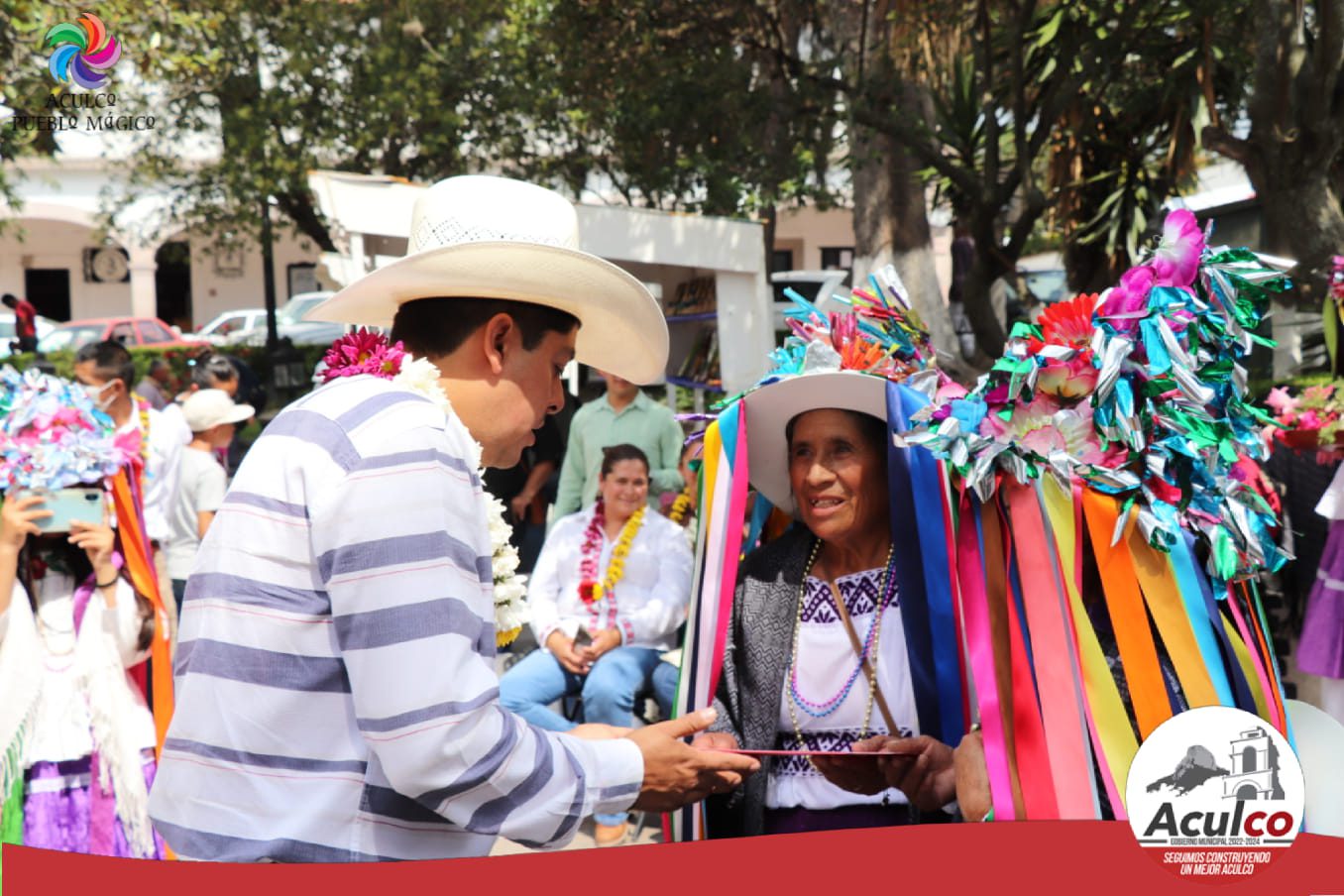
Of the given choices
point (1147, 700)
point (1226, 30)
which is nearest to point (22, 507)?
point (1147, 700)

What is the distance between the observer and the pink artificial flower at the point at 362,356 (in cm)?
220

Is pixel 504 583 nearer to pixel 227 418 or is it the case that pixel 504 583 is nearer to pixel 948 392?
pixel 948 392

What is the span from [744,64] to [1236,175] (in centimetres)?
1787

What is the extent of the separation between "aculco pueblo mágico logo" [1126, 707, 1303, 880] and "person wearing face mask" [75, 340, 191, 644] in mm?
4538

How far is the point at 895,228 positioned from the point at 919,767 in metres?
9.24

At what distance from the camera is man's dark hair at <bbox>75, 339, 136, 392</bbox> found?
6.44 meters

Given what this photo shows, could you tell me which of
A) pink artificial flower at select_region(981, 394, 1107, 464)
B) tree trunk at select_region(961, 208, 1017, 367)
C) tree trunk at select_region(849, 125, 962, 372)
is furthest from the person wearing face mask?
tree trunk at select_region(849, 125, 962, 372)

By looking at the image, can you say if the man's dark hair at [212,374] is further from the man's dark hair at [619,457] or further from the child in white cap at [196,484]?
the man's dark hair at [619,457]

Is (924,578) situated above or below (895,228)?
below

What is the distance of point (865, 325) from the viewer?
3.42m

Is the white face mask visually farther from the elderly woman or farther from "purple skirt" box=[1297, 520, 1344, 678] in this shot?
"purple skirt" box=[1297, 520, 1344, 678]

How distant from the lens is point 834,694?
3186 mm

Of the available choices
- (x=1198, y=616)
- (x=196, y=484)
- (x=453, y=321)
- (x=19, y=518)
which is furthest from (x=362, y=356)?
(x=196, y=484)

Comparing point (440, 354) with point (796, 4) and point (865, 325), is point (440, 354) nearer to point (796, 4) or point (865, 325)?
point (865, 325)
